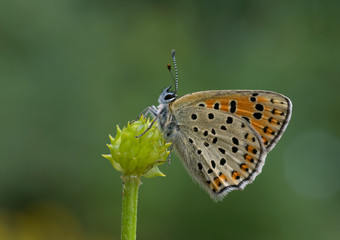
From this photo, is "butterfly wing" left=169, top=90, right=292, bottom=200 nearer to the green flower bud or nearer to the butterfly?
the butterfly

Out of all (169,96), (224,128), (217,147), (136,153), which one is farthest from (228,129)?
(136,153)

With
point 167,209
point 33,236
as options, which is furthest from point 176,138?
point 167,209

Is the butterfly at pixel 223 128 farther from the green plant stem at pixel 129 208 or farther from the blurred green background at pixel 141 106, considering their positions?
the blurred green background at pixel 141 106

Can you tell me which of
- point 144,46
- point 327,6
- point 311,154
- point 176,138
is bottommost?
point 176,138

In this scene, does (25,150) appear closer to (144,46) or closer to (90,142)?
(90,142)

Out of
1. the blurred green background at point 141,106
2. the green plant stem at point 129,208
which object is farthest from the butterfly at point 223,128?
the blurred green background at point 141,106

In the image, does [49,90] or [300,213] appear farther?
[49,90]

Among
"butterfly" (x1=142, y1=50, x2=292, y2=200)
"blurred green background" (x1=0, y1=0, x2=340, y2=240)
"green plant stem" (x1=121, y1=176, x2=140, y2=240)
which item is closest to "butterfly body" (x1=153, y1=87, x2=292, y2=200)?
"butterfly" (x1=142, y1=50, x2=292, y2=200)
